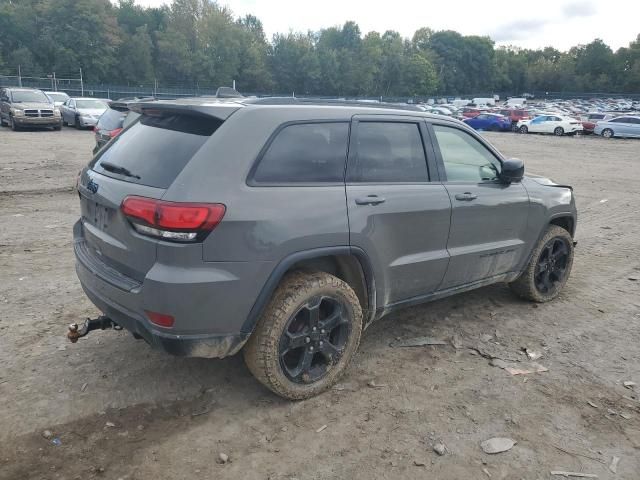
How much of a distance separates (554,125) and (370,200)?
36.2 metres

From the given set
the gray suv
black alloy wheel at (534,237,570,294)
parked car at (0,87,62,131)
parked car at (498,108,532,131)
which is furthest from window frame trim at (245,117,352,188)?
parked car at (498,108,532,131)

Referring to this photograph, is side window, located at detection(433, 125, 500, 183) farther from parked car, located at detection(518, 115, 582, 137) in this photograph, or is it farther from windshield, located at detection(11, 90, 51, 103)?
parked car, located at detection(518, 115, 582, 137)

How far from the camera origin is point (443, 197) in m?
3.96

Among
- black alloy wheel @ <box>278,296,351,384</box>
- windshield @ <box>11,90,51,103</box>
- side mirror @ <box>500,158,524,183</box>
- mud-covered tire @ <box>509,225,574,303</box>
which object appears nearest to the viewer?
black alloy wheel @ <box>278,296,351,384</box>

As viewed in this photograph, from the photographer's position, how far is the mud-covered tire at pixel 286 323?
3143 millimetres

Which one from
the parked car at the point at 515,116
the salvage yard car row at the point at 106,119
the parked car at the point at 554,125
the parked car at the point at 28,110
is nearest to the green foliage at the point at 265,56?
the salvage yard car row at the point at 106,119

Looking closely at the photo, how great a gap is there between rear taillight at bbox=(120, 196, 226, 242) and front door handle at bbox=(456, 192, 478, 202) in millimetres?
2003

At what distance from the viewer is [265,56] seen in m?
106

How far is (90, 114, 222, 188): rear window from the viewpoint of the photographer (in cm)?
303

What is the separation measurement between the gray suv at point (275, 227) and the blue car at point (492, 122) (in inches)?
1469

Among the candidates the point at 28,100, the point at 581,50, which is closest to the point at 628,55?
the point at 581,50

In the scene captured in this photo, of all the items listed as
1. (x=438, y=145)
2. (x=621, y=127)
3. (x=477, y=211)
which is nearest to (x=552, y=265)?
(x=477, y=211)

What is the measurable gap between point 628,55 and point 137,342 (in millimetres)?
155048

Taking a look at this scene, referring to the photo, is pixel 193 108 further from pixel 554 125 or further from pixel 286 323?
pixel 554 125
